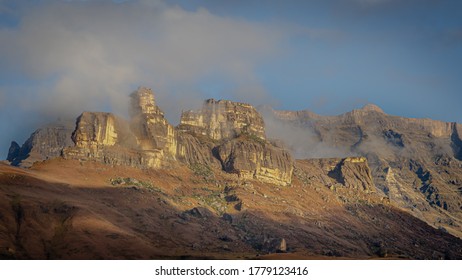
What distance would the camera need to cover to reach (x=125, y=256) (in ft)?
592

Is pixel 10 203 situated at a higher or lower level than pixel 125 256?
higher

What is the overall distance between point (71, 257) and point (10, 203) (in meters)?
30.3

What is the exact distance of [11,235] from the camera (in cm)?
18400

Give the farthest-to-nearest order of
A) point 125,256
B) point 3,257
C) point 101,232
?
point 101,232 → point 125,256 → point 3,257
